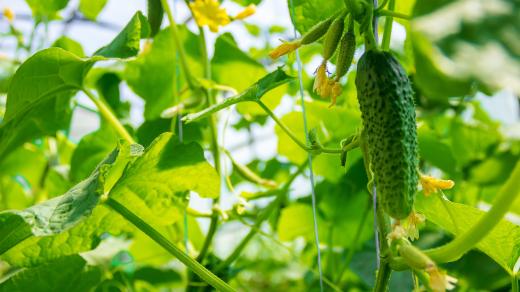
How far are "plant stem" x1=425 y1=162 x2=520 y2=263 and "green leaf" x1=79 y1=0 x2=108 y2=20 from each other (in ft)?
2.69

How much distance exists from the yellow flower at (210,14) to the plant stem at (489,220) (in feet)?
1.84

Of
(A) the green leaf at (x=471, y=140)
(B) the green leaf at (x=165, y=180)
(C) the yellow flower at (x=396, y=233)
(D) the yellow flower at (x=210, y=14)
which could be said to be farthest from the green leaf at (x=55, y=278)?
(A) the green leaf at (x=471, y=140)

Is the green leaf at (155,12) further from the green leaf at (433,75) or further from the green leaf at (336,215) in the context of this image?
the green leaf at (433,75)

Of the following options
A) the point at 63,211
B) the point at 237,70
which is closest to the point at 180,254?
the point at 63,211

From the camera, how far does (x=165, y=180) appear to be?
2.82ft

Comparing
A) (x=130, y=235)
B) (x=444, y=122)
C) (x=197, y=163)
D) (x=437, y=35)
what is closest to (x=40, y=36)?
(x=130, y=235)

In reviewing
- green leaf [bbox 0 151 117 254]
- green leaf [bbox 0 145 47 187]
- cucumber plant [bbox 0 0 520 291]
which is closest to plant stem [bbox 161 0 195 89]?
cucumber plant [bbox 0 0 520 291]

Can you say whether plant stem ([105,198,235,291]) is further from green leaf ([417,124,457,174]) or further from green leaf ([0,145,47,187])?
green leaf ([0,145,47,187])

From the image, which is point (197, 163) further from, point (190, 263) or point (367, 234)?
point (367, 234)

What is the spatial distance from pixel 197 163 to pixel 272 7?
205 cm

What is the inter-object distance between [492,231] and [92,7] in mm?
768

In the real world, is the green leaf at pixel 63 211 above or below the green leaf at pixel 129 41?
below

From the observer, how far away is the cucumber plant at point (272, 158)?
55 cm

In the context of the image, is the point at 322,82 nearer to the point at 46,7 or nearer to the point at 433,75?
Answer: the point at 433,75
